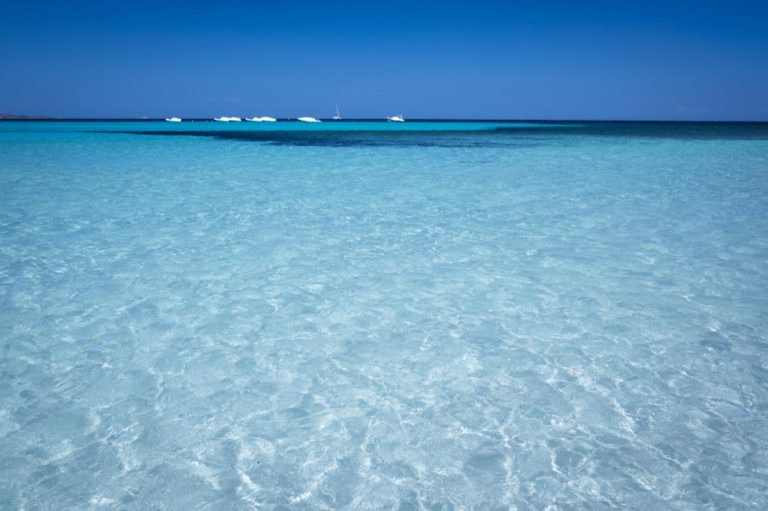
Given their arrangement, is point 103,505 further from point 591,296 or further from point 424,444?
point 591,296

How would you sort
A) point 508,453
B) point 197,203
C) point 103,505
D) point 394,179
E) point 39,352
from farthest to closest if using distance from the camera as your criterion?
point 394,179 → point 197,203 → point 39,352 → point 508,453 → point 103,505

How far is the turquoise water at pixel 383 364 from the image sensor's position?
2539 mm

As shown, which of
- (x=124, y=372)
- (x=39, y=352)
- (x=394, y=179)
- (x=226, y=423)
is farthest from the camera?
(x=394, y=179)

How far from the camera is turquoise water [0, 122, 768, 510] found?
2539 mm

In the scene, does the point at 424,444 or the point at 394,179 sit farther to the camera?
the point at 394,179

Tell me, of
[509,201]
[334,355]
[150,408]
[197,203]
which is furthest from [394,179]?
[150,408]

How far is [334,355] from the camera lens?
3.84 m

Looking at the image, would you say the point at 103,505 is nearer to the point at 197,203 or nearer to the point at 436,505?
the point at 436,505

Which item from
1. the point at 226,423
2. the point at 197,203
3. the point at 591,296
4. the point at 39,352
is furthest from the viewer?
the point at 197,203

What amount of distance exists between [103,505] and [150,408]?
80 centimetres

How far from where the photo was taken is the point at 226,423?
3.00m

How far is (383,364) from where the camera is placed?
146 inches

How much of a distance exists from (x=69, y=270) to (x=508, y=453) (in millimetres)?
5214

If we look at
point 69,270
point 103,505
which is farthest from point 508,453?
point 69,270
